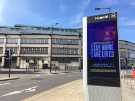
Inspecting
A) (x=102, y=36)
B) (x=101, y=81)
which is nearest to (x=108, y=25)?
(x=102, y=36)

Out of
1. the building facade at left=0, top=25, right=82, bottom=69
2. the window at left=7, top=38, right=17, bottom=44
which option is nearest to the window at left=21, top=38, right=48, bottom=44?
the building facade at left=0, top=25, right=82, bottom=69

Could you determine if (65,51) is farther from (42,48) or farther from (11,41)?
(11,41)

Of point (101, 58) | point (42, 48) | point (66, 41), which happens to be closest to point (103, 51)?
point (101, 58)

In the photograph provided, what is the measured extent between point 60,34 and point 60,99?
96754 millimetres

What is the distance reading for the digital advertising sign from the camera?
23.8 ft

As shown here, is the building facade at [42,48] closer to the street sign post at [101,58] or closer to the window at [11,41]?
the window at [11,41]

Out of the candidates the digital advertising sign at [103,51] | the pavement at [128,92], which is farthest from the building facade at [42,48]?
the digital advertising sign at [103,51]

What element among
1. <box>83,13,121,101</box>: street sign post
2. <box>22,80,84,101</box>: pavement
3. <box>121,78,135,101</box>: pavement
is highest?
<box>83,13,121,101</box>: street sign post

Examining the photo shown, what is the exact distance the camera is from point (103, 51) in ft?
24.2

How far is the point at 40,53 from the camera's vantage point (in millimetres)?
105750

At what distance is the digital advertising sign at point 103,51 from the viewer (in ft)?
23.8

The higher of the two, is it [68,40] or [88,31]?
[68,40]

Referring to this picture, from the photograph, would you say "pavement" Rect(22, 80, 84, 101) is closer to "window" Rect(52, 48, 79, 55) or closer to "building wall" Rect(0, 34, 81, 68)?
"building wall" Rect(0, 34, 81, 68)

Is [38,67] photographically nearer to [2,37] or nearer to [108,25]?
[2,37]
